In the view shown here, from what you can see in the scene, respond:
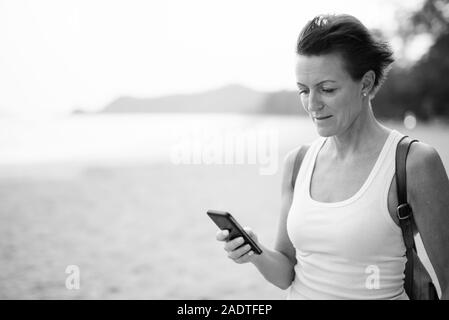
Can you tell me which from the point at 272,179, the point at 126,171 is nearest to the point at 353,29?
the point at 272,179

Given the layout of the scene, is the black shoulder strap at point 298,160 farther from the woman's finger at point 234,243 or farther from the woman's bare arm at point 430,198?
the woman's bare arm at point 430,198

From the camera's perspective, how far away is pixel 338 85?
1.70 metres

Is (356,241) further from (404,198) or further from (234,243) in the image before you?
(234,243)

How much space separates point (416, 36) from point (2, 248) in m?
36.9

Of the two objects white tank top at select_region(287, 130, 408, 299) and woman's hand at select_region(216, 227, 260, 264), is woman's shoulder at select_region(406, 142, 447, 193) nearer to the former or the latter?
white tank top at select_region(287, 130, 408, 299)

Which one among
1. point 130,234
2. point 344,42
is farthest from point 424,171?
point 130,234

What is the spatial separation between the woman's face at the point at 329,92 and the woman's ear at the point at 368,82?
0.10 ft

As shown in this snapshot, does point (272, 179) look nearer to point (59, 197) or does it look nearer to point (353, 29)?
point (59, 197)

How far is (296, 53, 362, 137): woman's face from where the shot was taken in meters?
1.68

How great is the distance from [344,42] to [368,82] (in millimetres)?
219

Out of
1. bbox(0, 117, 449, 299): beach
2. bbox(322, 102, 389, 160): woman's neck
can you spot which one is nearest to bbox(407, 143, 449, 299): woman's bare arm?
bbox(322, 102, 389, 160): woman's neck

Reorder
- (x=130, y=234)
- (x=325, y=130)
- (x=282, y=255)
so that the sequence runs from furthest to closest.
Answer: (x=130, y=234)
(x=282, y=255)
(x=325, y=130)

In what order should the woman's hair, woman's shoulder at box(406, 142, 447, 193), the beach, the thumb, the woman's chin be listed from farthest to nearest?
1. the beach
2. the thumb
3. the woman's chin
4. the woman's hair
5. woman's shoulder at box(406, 142, 447, 193)

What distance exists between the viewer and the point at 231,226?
1761mm
